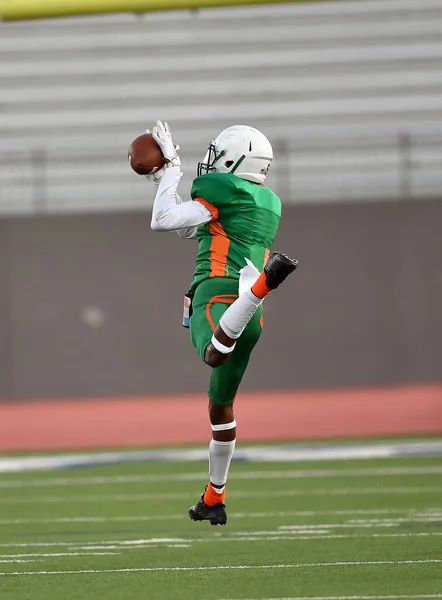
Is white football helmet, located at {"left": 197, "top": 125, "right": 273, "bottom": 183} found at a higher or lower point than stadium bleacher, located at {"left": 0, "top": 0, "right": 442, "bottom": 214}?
higher

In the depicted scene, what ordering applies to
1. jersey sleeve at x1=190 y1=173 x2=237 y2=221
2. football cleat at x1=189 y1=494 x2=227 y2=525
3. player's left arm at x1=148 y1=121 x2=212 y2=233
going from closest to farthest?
player's left arm at x1=148 y1=121 x2=212 y2=233 → jersey sleeve at x1=190 y1=173 x2=237 y2=221 → football cleat at x1=189 y1=494 x2=227 y2=525

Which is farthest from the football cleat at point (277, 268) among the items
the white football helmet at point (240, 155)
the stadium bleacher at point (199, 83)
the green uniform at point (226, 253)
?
the stadium bleacher at point (199, 83)

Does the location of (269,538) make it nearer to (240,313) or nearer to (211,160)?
(240,313)

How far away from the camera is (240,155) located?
17.1 feet

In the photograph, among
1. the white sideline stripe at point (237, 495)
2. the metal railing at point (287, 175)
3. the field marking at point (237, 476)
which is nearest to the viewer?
the white sideline stripe at point (237, 495)

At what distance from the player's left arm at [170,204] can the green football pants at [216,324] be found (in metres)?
0.27

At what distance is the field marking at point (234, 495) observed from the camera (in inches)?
289

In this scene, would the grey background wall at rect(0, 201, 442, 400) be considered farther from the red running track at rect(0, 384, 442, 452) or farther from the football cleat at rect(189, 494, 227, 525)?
the football cleat at rect(189, 494, 227, 525)

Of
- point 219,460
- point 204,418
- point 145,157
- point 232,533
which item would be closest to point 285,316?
point 204,418

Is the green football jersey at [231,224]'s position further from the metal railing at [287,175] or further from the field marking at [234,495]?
the metal railing at [287,175]

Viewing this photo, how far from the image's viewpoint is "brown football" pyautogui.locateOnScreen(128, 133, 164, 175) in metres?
5.05

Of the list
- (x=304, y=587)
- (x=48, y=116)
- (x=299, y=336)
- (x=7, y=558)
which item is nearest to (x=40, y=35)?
(x=48, y=116)

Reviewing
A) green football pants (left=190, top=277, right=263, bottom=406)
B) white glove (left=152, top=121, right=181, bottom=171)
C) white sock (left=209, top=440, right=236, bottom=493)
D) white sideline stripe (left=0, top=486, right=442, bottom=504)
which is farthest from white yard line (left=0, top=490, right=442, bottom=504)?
white glove (left=152, top=121, right=181, bottom=171)

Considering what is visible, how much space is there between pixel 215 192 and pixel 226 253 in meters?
0.26
